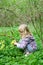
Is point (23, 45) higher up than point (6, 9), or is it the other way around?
point (6, 9)

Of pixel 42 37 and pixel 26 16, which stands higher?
pixel 26 16

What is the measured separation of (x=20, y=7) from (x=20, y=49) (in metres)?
1.18

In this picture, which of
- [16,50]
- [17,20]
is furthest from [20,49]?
[17,20]

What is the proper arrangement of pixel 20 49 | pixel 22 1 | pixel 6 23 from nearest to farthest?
pixel 22 1
pixel 20 49
pixel 6 23

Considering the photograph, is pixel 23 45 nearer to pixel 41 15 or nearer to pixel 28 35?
pixel 28 35

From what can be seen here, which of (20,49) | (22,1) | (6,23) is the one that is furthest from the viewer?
(6,23)

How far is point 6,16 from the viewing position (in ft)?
27.1

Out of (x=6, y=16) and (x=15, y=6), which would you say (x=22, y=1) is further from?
(x=6, y=16)

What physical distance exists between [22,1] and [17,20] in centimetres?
81

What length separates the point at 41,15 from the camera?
7.74m

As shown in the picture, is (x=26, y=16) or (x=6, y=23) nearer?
(x=26, y=16)

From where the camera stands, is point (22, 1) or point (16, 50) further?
point (16, 50)

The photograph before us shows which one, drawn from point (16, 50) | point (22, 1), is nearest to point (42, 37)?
point (16, 50)

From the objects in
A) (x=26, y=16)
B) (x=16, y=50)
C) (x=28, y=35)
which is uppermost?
(x=26, y=16)
